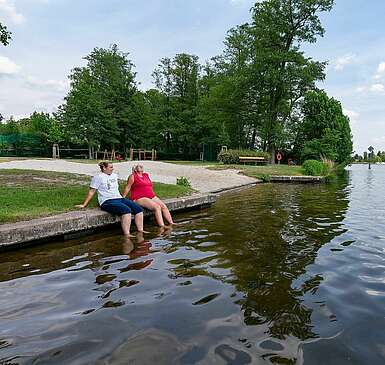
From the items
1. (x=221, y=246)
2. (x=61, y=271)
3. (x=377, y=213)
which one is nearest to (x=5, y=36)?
(x=61, y=271)

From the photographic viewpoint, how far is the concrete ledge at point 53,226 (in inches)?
213

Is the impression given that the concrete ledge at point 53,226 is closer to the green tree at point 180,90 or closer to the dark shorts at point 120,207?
the dark shorts at point 120,207

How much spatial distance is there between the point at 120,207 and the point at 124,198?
1.79ft

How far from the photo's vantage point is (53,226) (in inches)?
235

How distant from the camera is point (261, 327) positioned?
3.04m

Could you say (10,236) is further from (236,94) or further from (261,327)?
(236,94)

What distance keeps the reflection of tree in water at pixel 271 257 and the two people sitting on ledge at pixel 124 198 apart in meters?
1.41

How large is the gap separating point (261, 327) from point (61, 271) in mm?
2796

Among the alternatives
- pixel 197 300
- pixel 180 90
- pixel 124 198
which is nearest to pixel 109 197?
pixel 124 198

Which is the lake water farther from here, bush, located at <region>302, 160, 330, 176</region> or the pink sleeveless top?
bush, located at <region>302, 160, 330, 176</region>

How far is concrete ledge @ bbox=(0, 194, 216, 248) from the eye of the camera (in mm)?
5406

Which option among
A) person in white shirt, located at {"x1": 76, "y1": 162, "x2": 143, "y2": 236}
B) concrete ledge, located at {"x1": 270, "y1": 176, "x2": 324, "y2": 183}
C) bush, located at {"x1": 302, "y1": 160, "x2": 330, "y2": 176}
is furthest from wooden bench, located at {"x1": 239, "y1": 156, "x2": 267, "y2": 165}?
person in white shirt, located at {"x1": 76, "y1": 162, "x2": 143, "y2": 236}

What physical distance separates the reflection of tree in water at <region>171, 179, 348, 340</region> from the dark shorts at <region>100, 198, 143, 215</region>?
1.61 m

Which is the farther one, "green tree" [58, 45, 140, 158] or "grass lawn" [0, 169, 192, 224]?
"green tree" [58, 45, 140, 158]
